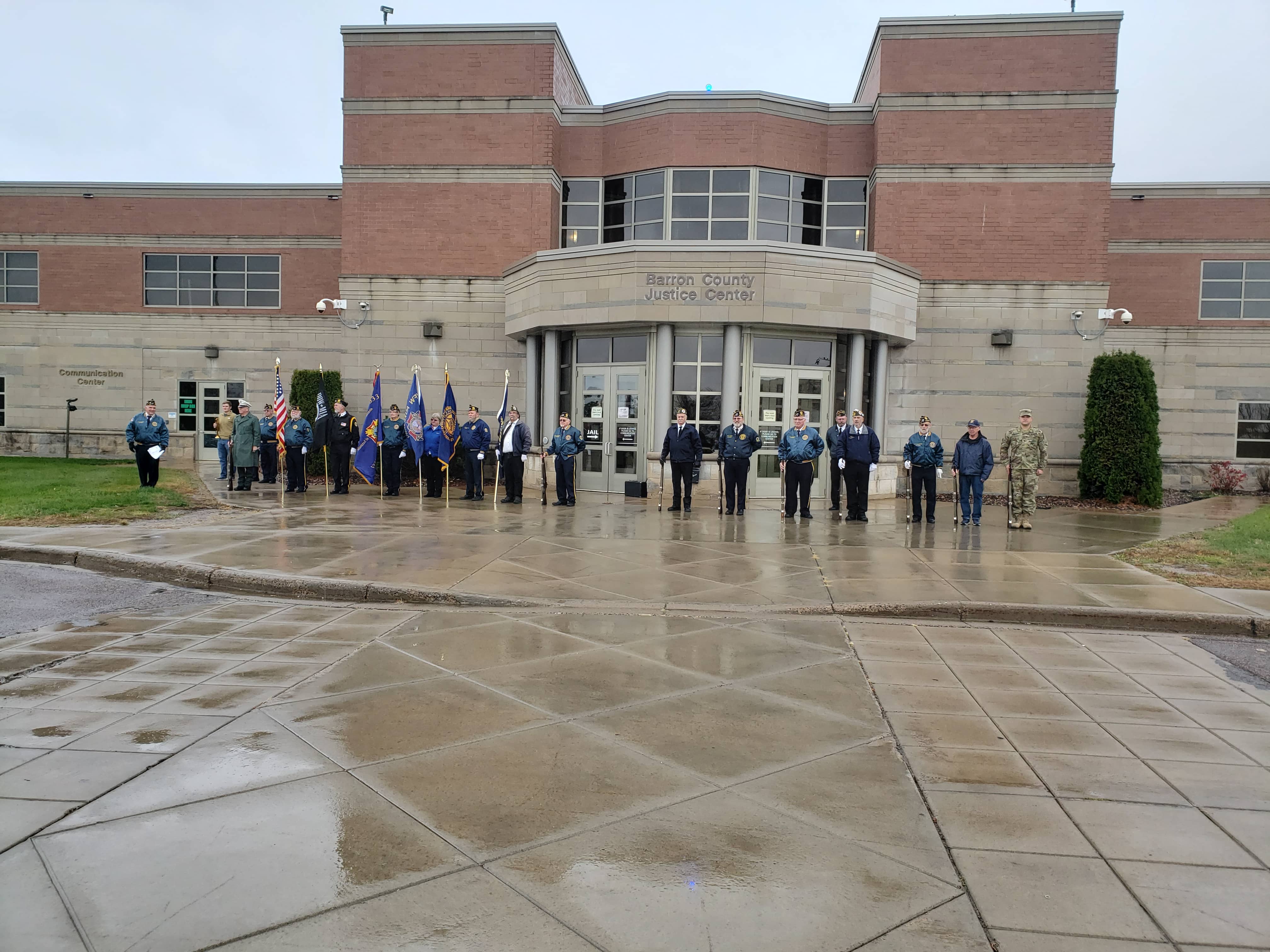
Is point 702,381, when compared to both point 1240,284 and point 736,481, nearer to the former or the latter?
point 736,481

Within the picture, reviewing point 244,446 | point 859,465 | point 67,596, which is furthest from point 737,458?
point 244,446

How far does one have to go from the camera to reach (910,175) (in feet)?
67.8

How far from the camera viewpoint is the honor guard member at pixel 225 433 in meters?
20.1

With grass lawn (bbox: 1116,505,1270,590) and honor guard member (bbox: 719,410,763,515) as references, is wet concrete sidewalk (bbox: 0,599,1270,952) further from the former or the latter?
Result: honor guard member (bbox: 719,410,763,515)

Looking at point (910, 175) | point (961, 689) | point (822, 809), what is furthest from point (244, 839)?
point (910, 175)

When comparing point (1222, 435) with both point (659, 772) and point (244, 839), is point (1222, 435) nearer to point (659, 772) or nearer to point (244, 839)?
point (659, 772)

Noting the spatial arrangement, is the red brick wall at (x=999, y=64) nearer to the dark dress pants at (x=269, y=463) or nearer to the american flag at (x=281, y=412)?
the american flag at (x=281, y=412)

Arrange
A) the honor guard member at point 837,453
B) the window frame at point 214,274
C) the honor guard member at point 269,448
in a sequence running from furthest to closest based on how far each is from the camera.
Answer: the window frame at point 214,274 → the honor guard member at point 269,448 → the honor guard member at point 837,453

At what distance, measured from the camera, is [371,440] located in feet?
60.0

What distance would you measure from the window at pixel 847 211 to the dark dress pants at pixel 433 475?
11683 millimetres

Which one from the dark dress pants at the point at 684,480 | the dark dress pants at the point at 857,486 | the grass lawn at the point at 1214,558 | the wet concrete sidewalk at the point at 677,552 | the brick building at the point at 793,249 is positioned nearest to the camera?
the wet concrete sidewalk at the point at 677,552

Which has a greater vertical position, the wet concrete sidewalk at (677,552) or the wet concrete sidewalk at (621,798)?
the wet concrete sidewalk at (677,552)

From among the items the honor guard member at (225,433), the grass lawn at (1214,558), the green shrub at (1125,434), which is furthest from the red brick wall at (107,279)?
the grass lawn at (1214,558)

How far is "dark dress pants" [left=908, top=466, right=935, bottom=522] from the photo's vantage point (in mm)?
15109
